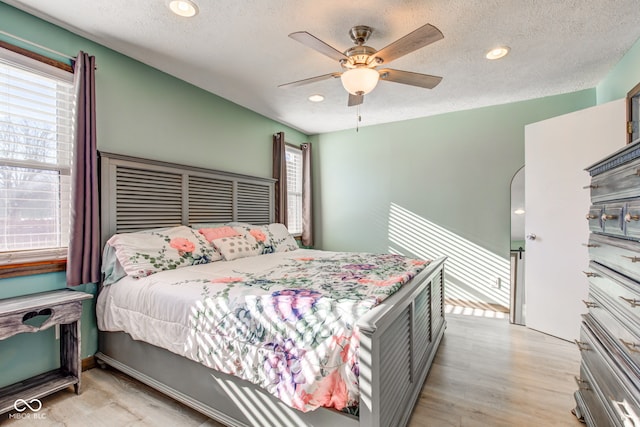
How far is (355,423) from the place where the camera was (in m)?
1.23

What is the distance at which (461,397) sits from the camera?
194 cm

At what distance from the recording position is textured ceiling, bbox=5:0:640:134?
1.95 metres

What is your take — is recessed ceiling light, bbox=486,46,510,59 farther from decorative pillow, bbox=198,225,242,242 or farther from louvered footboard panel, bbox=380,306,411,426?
decorative pillow, bbox=198,225,242,242

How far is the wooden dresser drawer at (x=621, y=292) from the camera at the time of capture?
1093 mm

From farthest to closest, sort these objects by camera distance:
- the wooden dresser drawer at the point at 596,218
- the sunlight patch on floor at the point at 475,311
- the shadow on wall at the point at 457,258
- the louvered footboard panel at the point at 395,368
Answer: the shadow on wall at the point at 457,258 → the sunlight patch on floor at the point at 475,311 → the wooden dresser drawer at the point at 596,218 → the louvered footboard panel at the point at 395,368

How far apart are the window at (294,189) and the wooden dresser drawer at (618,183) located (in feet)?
12.2

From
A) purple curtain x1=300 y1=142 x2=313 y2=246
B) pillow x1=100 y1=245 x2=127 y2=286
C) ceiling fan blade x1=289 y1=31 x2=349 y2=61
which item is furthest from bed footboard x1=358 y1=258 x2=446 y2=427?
purple curtain x1=300 y1=142 x2=313 y2=246

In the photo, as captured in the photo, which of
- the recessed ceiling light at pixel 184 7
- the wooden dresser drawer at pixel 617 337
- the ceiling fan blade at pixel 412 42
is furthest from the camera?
the recessed ceiling light at pixel 184 7

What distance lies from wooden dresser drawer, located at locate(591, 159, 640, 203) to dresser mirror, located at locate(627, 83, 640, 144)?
1.41 metres

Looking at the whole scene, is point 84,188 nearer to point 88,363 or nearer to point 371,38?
point 88,363

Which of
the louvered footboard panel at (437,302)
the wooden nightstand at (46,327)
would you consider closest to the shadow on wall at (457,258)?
the louvered footboard panel at (437,302)

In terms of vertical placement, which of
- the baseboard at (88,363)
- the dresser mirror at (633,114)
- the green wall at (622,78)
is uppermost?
the green wall at (622,78)

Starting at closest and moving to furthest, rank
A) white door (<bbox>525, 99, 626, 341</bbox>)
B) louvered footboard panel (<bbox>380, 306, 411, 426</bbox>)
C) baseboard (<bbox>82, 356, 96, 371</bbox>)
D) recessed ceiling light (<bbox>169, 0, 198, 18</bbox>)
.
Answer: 1. louvered footboard panel (<bbox>380, 306, 411, 426</bbox>)
2. recessed ceiling light (<bbox>169, 0, 198, 18</bbox>)
3. baseboard (<bbox>82, 356, 96, 371</bbox>)
4. white door (<bbox>525, 99, 626, 341</bbox>)

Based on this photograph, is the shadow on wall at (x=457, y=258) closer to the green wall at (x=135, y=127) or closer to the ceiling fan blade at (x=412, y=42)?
the green wall at (x=135, y=127)
